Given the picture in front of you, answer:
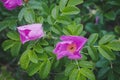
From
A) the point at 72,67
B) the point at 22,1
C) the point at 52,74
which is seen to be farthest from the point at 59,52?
the point at 52,74

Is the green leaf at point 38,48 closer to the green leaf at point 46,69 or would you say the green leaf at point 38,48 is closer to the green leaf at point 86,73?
the green leaf at point 46,69

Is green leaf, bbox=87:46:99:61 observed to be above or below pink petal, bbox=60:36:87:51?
below

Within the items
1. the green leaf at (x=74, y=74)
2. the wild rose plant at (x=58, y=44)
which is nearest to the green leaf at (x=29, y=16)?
the wild rose plant at (x=58, y=44)

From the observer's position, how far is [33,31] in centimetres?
150

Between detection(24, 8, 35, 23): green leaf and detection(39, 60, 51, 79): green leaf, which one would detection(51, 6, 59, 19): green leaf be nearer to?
detection(24, 8, 35, 23): green leaf

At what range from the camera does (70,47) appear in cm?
151

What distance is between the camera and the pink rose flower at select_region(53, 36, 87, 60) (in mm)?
1481

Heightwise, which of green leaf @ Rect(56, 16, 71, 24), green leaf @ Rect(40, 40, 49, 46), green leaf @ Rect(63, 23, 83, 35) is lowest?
green leaf @ Rect(40, 40, 49, 46)

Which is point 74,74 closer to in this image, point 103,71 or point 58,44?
point 58,44

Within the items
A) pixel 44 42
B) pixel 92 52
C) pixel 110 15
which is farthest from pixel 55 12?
pixel 110 15

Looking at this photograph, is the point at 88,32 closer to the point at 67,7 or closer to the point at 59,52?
the point at 67,7

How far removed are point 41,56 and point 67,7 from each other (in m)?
0.27

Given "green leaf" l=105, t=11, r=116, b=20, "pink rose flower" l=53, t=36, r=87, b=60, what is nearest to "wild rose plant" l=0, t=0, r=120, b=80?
"pink rose flower" l=53, t=36, r=87, b=60

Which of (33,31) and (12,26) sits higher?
(33,31)
